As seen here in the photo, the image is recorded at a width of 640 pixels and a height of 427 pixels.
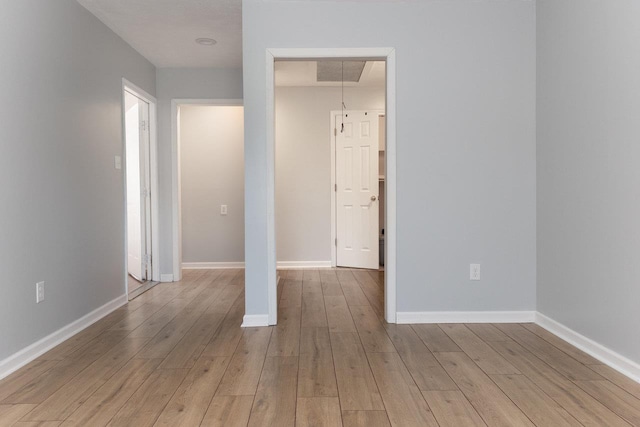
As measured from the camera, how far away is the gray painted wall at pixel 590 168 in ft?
7.27

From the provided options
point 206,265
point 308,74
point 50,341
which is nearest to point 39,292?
point 50,341

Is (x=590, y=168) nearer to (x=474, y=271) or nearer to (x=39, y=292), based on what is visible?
(x=474, y=271)

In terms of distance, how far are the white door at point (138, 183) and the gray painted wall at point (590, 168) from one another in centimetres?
391

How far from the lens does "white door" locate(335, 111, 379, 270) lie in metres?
5.66

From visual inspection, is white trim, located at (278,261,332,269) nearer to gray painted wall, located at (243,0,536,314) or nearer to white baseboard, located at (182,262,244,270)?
white baseboard, located at (182,262,244,270)

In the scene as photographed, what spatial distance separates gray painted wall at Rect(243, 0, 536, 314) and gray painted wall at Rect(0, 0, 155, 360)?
4.01 ft

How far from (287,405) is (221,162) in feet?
14.4

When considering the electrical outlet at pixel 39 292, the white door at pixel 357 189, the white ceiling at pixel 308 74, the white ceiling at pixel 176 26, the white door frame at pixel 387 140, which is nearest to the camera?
the electrical outlet at pixel 39 292

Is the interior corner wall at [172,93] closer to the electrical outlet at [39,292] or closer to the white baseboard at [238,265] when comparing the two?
the white baseboard at [238,265]

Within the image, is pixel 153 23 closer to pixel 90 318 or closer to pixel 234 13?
pixel 234 13

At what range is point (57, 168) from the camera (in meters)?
2.88

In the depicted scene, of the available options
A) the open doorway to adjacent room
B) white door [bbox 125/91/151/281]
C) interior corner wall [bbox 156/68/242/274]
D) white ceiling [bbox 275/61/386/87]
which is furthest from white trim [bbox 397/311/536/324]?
white door [bbox 125/91/151/281]

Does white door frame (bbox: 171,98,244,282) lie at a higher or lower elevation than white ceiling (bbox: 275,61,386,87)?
lower

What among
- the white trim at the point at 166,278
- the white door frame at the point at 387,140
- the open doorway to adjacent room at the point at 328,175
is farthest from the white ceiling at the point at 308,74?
the white trim at the point at 166,278
